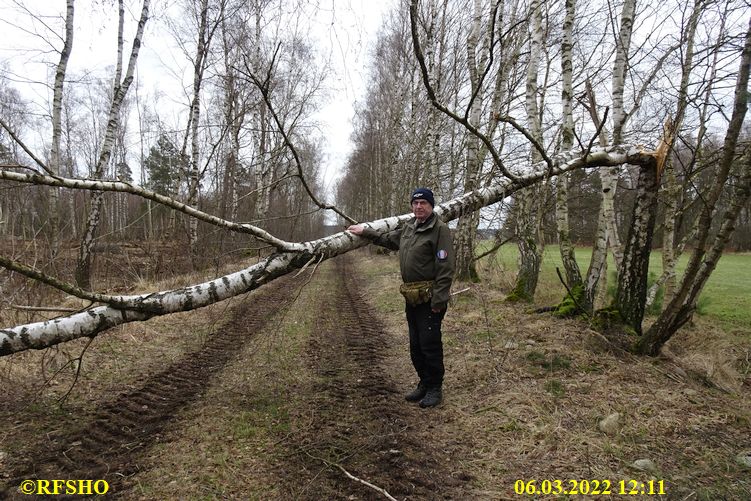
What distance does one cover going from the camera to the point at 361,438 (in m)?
3.06

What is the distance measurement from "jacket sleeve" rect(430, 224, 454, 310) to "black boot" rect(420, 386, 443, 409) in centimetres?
88

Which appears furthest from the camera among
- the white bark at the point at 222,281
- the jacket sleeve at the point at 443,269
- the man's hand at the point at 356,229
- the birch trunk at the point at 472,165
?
the birch trunk at the point at 472,165

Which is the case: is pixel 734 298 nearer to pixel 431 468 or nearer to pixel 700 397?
pixel 700 397

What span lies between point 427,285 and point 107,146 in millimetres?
8505

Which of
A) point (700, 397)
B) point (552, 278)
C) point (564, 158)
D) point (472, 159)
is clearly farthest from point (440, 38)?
point (700, 397)

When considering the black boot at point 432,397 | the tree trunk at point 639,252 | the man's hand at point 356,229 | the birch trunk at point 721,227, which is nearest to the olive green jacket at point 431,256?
the man's hand at point 356,229

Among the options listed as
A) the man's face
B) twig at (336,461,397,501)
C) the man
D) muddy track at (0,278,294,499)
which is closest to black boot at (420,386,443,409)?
the man

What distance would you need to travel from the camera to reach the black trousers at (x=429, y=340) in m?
3.64


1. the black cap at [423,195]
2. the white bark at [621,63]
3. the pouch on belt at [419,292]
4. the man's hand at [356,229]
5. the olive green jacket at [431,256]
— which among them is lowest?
the pouch on belt at [419,292]

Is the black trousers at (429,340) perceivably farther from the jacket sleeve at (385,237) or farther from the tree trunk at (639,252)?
the tree trunk at (639,252)

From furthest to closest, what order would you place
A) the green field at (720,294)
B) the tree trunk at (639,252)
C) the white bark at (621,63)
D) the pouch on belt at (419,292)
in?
the green field at (720,294)
the white bark at (621,63)
the tree trunk at (639,252)
the pouch on belt at (419,292)

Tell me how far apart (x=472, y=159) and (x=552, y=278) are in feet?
20.2

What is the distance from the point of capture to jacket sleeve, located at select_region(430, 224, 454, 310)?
136 inches

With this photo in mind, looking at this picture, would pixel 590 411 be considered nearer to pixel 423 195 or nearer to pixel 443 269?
pixel 443 269
